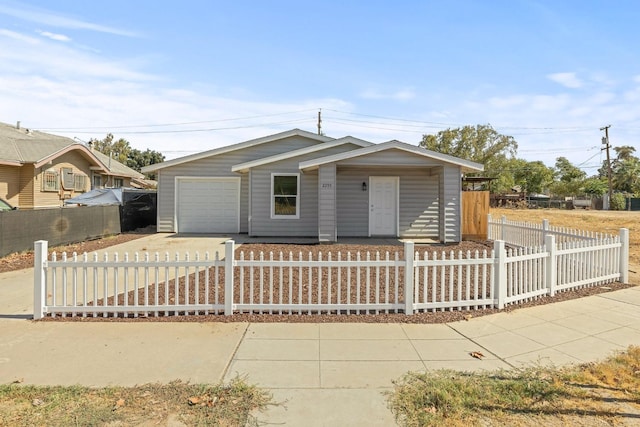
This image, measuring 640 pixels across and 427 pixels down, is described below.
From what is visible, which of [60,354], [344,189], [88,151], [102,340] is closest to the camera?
[60,354]

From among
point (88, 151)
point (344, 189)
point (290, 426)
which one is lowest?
point (290, 426)

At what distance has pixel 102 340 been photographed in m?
4.18

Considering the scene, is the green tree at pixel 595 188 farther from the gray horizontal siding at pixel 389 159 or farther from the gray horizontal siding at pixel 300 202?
the gray horizontal siding at pixel 300 202

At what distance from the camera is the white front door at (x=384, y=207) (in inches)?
546

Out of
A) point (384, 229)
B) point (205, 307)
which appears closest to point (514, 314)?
point (205, 307)

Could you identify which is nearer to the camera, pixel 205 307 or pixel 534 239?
pixel 205 307

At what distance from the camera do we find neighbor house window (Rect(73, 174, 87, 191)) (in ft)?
67.5

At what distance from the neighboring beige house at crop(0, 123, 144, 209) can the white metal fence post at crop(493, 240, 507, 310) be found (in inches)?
749

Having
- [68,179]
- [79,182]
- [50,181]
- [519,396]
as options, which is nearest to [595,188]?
[79,182]

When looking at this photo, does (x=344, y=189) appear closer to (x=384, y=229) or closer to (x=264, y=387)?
(x=384, y=229)

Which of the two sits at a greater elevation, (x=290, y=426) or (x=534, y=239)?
(x=534, y=239)

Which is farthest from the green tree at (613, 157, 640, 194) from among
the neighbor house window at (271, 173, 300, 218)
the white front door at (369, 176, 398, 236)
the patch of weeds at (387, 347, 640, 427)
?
the patch of weeds at (387, 347, 640, 427)

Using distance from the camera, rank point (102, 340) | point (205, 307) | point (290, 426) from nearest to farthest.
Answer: point (290, 426) → point (102, 340) → point (205, 307)

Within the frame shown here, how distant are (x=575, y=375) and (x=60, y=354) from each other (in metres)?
5.07
